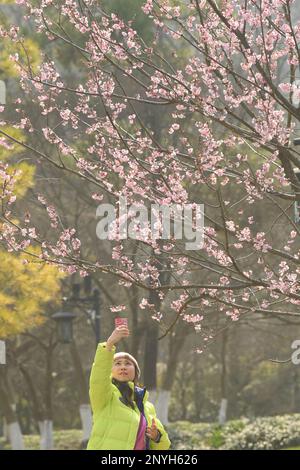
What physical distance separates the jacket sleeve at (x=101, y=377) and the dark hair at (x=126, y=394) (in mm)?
150

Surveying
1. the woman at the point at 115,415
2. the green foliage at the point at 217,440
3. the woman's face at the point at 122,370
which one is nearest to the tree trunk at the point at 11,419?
the green foliage at the point at 217,440

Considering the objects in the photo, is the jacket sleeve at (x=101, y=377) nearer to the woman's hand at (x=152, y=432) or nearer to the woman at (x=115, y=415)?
the woman at (x=115, y=415)

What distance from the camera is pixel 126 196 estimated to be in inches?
320

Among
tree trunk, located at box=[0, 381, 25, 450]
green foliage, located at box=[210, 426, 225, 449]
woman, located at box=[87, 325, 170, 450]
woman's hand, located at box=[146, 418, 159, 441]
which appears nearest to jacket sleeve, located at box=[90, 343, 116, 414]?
woman, located at box=[87, 325, 170, 450]

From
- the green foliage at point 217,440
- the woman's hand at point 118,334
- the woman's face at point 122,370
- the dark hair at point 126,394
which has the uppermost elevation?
the green foliage at point 217,440

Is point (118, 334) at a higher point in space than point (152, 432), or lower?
higher

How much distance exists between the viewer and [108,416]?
18.8 ft

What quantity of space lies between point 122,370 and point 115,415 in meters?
0.35

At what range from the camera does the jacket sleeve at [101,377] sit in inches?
225

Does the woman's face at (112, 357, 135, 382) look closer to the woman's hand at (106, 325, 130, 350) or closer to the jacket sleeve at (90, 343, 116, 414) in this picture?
the jacket sleeve at (90, 343, 116, 414)

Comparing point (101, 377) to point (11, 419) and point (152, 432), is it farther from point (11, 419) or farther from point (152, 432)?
point (11, 419)

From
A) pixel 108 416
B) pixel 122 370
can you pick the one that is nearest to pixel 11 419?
pixel 122 370

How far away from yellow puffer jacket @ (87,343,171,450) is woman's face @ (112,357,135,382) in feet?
0.49
